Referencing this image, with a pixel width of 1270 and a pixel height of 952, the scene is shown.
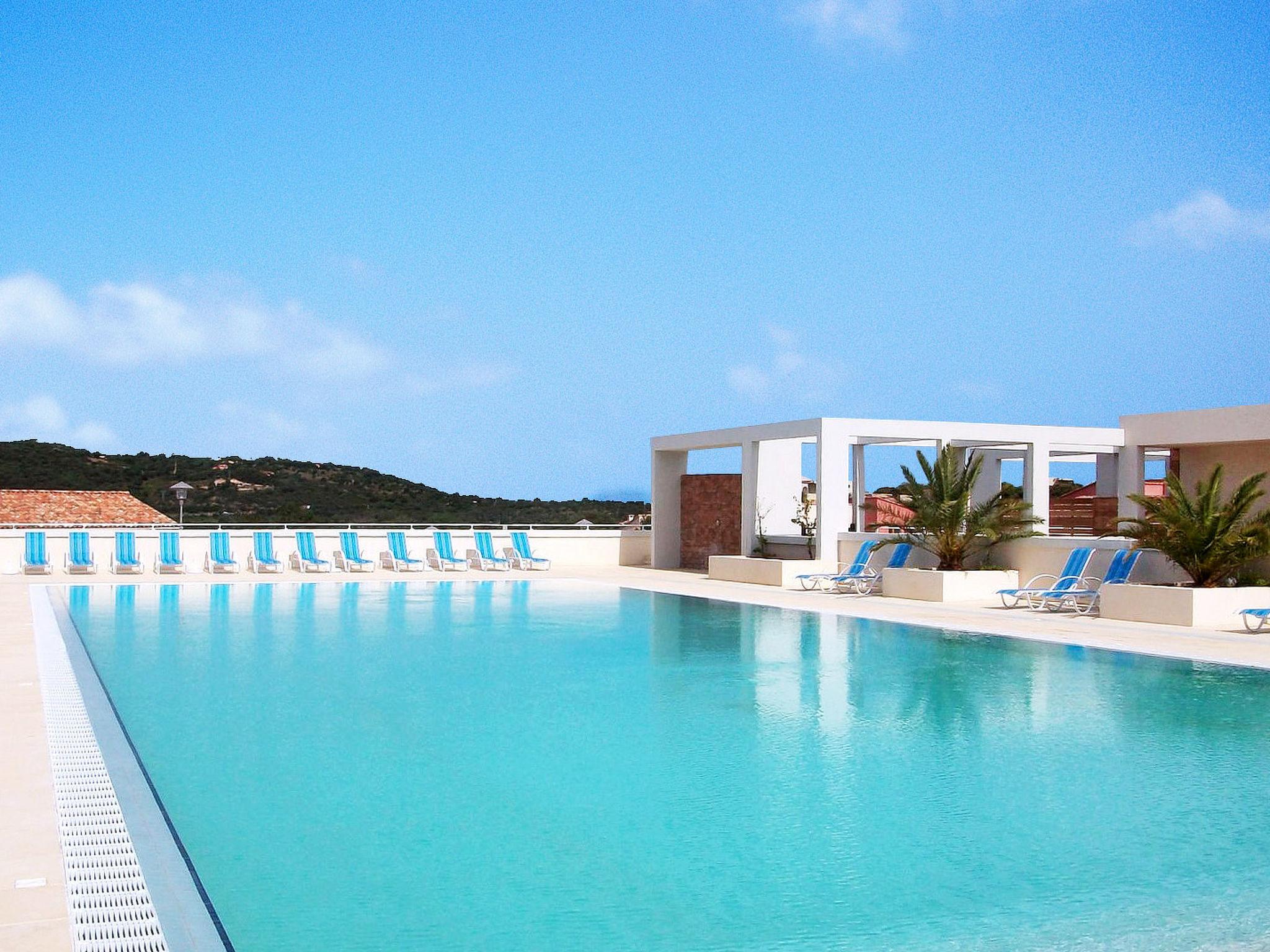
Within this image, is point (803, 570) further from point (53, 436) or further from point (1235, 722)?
point (53, 436)

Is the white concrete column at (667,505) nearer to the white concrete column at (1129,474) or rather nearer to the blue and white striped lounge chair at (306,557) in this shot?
the blue and white striped lounge chair at (306,557)

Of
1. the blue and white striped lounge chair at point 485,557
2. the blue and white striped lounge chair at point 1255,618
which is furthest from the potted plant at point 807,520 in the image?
the blue and white striped lounge chair at point 1255,618

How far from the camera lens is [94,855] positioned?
4.65m

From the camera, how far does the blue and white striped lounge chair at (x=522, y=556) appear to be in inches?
927

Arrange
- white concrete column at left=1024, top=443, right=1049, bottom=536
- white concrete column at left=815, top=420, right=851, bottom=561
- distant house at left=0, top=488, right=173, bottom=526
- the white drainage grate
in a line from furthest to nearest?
distant house at left=0, top=488, right=173, bottom=526
white concrete column at left=1024, top=443, right=1049, bottom=536
white concrete column at left=815, top=420, right=851, bottom=561
the white drainage grate

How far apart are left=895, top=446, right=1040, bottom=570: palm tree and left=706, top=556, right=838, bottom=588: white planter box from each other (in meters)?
2.15

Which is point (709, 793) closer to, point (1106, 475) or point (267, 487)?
point (1106, 475)

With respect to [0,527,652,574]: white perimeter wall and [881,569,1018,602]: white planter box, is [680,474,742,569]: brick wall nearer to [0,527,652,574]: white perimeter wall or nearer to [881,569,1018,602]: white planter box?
[0,527,652,574]: white perimeter wall

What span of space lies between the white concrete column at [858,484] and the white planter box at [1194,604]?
9.45 meters

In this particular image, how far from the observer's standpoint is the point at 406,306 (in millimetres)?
39250

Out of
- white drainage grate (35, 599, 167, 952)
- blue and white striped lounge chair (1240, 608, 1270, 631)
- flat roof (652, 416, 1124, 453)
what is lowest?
white drainage grate (35, 599, 167, 952)

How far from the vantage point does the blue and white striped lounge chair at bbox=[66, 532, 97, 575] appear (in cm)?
A: 2048

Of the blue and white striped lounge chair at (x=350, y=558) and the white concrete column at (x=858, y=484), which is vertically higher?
the white concrete column at (x=858, y=484)

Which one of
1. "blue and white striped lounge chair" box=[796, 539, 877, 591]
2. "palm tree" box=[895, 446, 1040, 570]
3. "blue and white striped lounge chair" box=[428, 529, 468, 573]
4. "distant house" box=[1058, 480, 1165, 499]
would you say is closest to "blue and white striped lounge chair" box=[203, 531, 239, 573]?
"blue and white striped lounge chair" box=[428, 529, 468, 573]
